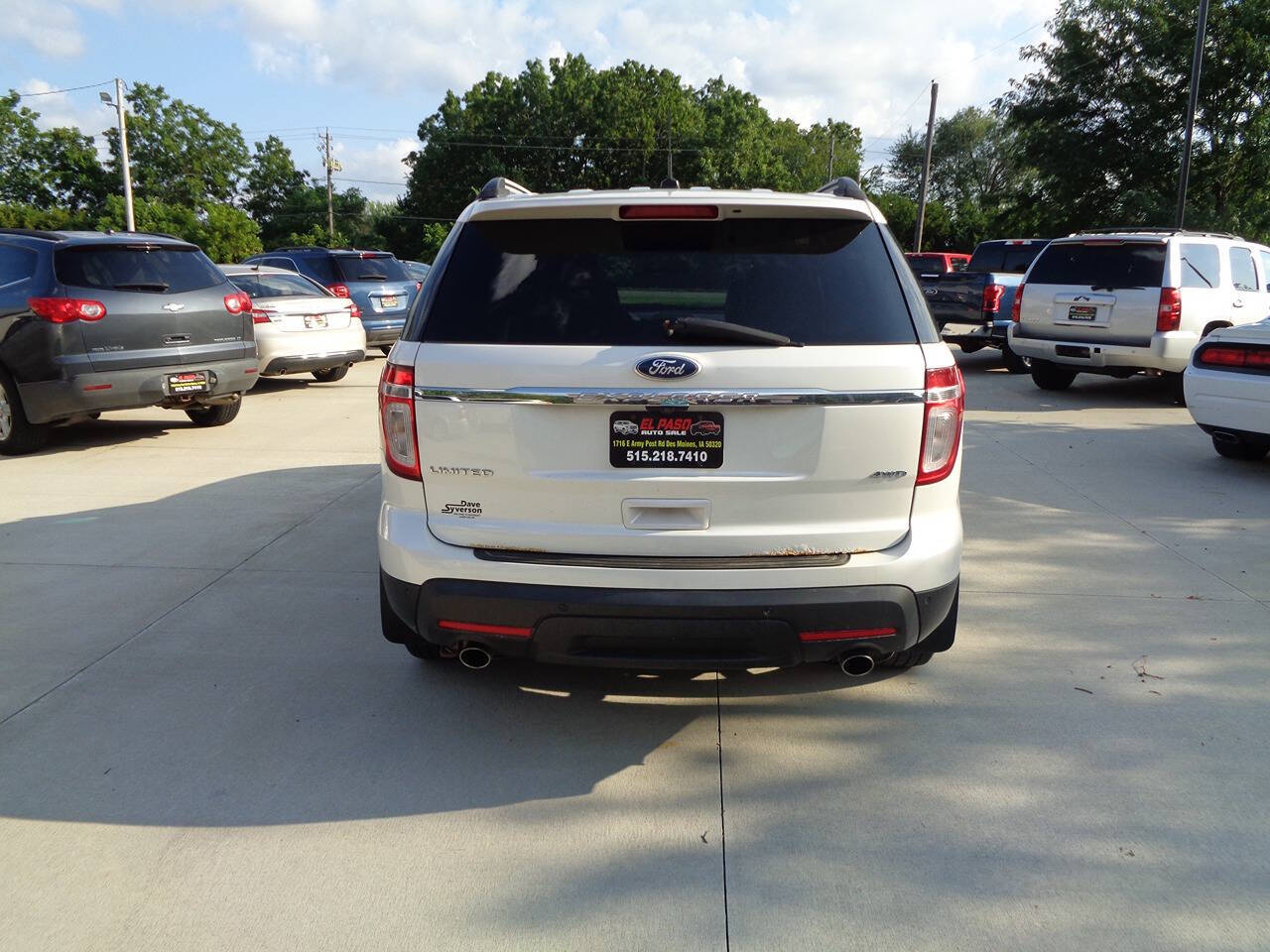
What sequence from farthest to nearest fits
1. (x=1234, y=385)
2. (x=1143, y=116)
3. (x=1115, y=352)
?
(x=1143, y=116) → (x=1115, y=352) → (x=1234, y=385)

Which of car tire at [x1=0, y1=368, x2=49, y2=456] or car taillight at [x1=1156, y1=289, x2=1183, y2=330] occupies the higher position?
car taillight at [x1=1156, y1=289, x2=1183, y2=330]

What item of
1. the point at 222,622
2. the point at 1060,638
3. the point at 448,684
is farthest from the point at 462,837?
the point at 1060,638

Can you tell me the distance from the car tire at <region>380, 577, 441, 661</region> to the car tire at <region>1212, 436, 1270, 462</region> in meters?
7.38

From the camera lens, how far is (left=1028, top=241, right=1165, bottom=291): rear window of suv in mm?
12203

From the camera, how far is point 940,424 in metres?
3.53

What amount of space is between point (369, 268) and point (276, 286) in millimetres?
3701

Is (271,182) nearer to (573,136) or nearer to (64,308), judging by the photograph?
(573,136)

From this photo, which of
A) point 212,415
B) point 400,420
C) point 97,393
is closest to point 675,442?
point 400,420

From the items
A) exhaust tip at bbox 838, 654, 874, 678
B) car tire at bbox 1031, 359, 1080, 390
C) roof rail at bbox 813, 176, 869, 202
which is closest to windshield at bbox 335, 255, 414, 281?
car tire at bbox 1031, 359, 1080, 390

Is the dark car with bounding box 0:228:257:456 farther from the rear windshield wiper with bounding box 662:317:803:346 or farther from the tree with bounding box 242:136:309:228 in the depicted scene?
the tree with bounding box 242:136:309:228

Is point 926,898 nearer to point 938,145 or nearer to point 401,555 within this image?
point 401,555

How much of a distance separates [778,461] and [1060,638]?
221cm

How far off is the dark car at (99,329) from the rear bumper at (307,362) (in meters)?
2.84

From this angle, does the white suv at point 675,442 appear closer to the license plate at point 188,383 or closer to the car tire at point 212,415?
the license plate at point 188,383
